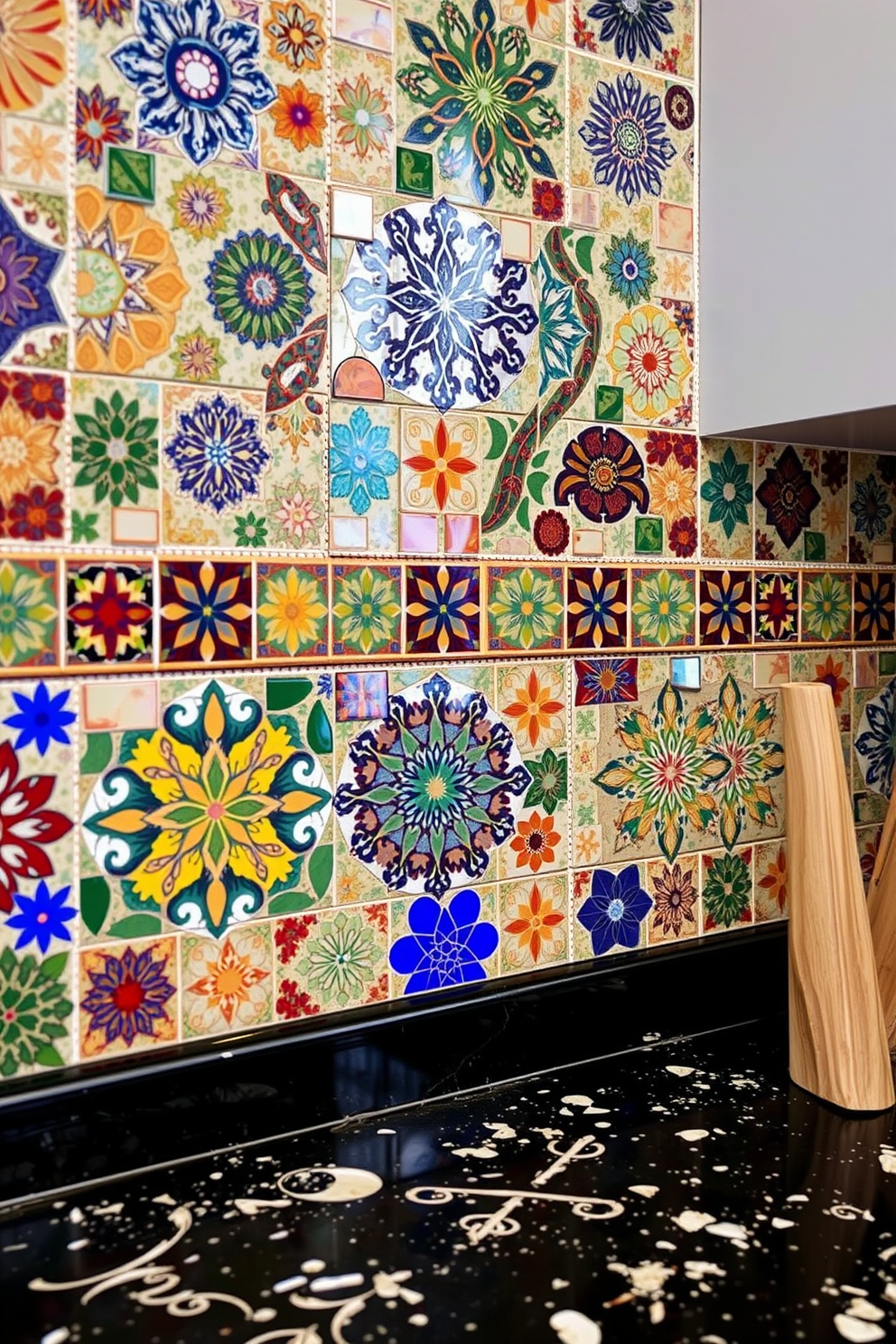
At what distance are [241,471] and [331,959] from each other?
16.1 inches

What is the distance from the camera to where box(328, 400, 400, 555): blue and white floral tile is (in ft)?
3.17

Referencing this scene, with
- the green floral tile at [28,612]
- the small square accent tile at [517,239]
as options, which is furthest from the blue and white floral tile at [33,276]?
the small square accent tile at [517,239]

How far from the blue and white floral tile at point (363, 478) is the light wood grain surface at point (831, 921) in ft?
1.25

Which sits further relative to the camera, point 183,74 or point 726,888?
point 726,888

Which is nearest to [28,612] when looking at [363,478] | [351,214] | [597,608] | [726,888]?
[363,478]

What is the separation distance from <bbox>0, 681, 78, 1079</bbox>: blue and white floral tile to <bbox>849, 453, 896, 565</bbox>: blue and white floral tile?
872 millimetres

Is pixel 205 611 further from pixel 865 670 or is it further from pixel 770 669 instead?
pixel 865 670

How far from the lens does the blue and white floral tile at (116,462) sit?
85 centimetres

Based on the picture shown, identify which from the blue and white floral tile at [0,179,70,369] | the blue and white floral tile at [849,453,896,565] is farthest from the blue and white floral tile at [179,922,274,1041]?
the blue and white floral tile at [849,453,896,565]

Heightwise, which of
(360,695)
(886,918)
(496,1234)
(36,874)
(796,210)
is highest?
(796,210)

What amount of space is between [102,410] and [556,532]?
1.41ft

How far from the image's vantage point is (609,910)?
113 cm

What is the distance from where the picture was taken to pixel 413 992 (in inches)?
39.9

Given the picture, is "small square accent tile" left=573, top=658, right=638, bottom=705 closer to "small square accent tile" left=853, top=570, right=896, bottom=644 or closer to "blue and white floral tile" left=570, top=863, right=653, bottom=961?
"blue and white floral tile" left=570, top=863, right=653, bottom=961
